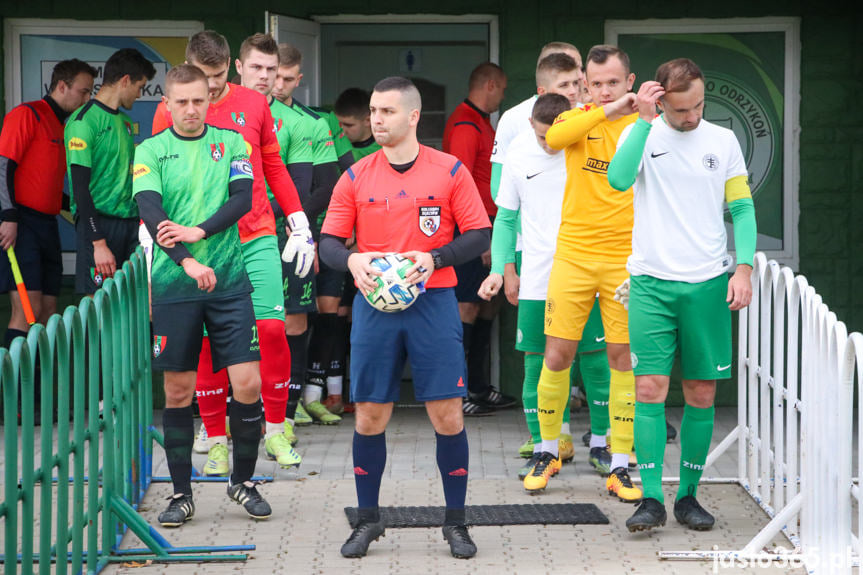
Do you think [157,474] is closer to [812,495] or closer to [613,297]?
[613,297]

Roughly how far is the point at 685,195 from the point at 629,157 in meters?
0.34

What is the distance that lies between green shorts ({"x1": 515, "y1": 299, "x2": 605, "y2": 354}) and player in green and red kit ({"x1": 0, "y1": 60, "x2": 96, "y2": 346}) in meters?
3.26

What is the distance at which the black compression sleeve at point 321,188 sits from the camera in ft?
24.5

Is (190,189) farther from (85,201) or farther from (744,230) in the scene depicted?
(744,230)

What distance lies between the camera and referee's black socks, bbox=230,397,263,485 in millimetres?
5707

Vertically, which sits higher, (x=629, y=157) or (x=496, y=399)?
(x=629, y=157)

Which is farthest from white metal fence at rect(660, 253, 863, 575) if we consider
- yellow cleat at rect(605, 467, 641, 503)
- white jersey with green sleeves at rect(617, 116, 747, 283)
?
yellow cleat at rect(605, 467, 641, 503)

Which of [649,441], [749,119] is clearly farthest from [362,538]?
[749,119]

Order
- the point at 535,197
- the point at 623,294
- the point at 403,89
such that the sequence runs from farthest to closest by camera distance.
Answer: the point at 535,197, the point at 623,294, the point at 403,89

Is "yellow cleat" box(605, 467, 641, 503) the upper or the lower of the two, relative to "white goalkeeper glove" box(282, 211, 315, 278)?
lower

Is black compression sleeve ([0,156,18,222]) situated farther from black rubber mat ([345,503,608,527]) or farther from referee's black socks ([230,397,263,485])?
black rubber mat ([345,503,608,527])

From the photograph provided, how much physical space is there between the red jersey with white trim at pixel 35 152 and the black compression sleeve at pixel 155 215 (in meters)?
2.89

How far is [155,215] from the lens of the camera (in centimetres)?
542

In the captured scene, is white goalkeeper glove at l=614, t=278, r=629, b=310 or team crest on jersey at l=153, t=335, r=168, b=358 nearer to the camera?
team crest on jersey at l=153, t=335, r=168, b=358
